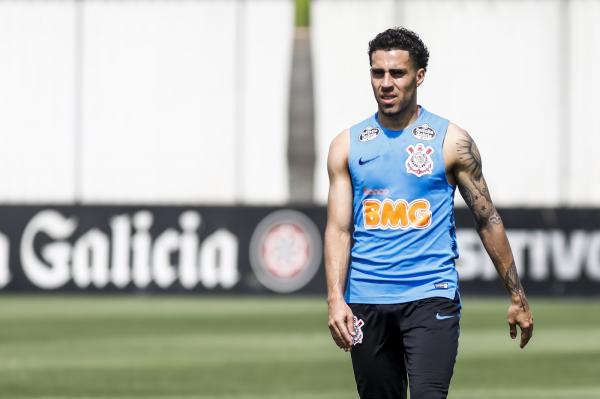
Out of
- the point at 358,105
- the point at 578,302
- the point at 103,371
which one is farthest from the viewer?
the point at 358,105

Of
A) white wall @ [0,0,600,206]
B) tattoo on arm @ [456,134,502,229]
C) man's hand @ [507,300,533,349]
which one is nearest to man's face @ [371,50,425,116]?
tattoo on arm @ [456,134,502,229]

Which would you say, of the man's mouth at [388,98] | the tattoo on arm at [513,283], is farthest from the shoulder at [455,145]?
the tattoo on arm at [513,283]

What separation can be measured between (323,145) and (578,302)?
35.9 ft

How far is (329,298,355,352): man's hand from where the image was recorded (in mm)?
6656

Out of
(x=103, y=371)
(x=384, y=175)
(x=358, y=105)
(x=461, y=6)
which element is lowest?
(x=103, y=371)

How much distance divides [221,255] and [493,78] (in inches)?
464

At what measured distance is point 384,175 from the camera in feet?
22.4

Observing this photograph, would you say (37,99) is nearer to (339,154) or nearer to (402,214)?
(339,154)

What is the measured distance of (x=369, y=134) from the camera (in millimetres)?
6918

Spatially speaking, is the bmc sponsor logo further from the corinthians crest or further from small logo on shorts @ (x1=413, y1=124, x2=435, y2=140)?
small logo on shorts @ (x1=413, y1=124, x2=435, y2=140)

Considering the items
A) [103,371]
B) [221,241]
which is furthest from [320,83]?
[103,371]

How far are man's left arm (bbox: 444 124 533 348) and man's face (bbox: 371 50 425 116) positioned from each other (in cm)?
28

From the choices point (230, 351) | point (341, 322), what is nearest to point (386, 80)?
point (341, 322)

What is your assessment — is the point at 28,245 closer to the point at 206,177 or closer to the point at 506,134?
the point at 206,177
